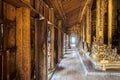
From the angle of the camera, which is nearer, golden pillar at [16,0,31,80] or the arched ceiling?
golden pillar at [16,0,31,80]

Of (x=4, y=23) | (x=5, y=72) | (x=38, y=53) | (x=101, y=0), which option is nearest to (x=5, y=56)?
(x=5, y=72)

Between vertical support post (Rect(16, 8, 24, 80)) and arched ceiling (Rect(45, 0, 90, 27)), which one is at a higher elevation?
arched ceiling (Rect(45, 0, 90, 27))

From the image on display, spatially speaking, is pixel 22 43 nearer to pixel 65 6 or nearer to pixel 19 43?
pixel 19 43

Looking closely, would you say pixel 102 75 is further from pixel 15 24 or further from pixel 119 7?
pixel 119 7

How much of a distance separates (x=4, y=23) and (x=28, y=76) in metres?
0.86

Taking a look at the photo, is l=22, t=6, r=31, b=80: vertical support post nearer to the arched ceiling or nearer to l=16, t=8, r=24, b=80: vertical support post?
l=16, t=8, r=24, b=80: vertical support post

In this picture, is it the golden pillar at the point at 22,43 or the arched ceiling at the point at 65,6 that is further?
→ the arched ceiling at the point at 65,6

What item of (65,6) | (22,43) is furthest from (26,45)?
(65,6)

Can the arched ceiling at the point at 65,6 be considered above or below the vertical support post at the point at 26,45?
above

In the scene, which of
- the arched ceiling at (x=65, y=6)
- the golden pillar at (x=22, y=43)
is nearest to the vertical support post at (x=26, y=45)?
the golden pillar at (x=22, y=43)

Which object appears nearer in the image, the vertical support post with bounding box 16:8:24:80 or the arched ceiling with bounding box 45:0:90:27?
the vertical support post with bounding box 16:8:24:80

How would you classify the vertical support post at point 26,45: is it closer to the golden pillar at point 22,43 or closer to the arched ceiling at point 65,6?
the golden pillar at point 22,43

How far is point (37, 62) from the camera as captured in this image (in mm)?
4000

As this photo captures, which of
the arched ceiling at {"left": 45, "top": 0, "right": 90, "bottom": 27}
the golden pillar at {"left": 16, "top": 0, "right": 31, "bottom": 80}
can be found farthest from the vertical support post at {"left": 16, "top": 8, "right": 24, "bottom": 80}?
the arched ceiling at {"left": 45, "top": 0, "right": 90, "bottom": 27}
